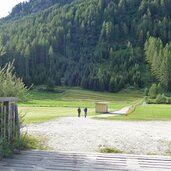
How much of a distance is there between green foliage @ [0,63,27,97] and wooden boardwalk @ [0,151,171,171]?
2.17 meters

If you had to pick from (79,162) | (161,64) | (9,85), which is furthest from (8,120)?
(161,64)

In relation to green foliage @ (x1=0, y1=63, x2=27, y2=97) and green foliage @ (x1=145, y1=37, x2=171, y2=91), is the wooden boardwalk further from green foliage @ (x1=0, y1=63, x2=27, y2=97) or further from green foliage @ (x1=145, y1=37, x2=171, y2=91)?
green foliage @ (x1=145, y1=37, x2=171, y2=91)

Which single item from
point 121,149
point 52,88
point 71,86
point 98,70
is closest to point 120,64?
point 98,70

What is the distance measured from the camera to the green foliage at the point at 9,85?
1229 centimetres

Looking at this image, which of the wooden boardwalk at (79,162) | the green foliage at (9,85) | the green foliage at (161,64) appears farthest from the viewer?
the green foliage at (161,64)

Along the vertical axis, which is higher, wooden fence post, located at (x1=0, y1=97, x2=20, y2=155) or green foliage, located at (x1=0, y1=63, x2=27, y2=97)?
green foliage, located at (x1=0, y1=63, x2=27, y2=97)

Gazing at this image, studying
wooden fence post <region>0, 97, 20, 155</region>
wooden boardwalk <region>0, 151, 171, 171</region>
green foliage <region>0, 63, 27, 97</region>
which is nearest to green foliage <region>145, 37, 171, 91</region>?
green foliage <region>0, 63, 27, 97</region>

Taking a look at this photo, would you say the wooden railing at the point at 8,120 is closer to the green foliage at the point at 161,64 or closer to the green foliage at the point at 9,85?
the green foliage at the point at 9,85

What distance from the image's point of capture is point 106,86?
559 feet

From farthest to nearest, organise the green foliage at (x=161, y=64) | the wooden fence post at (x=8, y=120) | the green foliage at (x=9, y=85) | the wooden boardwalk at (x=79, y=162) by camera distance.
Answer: the green foliage at (x=161, y=64)
the green foliage at (x=9, y=85)
the wooden fence post at (x=8, y=120)
the wooden boardwalk at (x=79, y=162)

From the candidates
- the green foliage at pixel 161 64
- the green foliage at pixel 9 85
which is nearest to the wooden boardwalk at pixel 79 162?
the green foliage at pixel 9 85

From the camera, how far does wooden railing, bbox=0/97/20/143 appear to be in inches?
460

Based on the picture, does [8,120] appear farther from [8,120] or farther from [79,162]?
[79,162]

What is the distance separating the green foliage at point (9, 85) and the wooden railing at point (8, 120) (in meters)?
0.37
